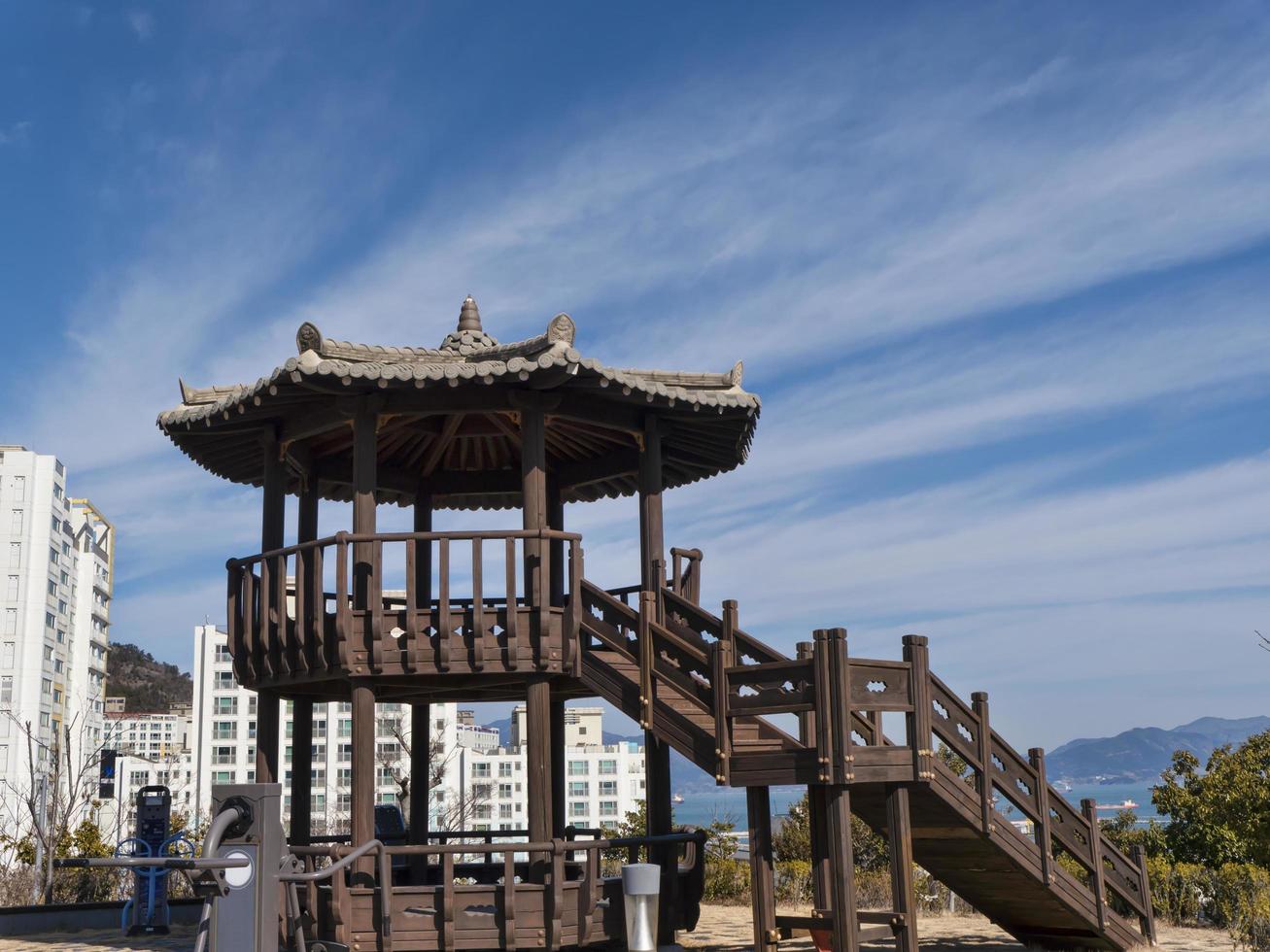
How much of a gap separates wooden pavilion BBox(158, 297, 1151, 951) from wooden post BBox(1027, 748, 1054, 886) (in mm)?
26

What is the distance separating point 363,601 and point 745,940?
19.7 ft

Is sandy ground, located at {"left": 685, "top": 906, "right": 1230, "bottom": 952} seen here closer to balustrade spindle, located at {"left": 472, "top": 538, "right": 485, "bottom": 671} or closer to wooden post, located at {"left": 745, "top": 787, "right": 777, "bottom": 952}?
wooden post, located at {"left": 745, "top": 787, "right": 777, "bottom": 952}

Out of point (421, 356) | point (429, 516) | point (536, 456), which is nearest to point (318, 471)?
point (429, 516)

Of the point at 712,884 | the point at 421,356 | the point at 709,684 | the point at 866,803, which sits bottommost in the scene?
the point at 712,884

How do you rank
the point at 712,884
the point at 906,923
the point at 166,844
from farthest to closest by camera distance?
the point at 712,884 < the point at 166,844 < the point at 906,923

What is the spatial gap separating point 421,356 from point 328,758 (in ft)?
291

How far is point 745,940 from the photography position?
1496 cm

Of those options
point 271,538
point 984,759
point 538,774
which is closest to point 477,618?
point 538,774

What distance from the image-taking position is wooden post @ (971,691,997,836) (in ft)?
39.1

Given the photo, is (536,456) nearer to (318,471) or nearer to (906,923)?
(318,471)

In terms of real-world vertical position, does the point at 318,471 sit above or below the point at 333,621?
above

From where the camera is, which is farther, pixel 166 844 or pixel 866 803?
pixel 166 844

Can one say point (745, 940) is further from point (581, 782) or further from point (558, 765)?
point (581, 782)

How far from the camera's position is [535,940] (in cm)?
1186
